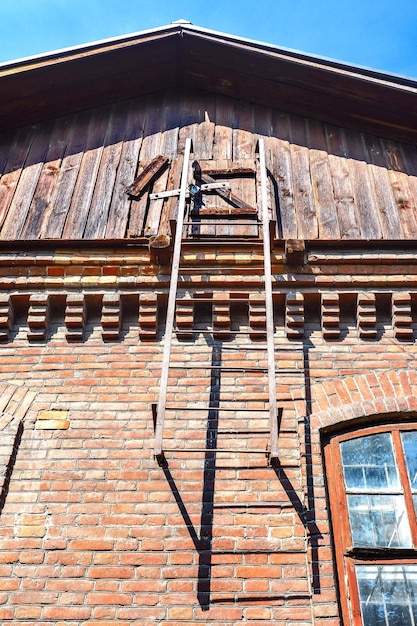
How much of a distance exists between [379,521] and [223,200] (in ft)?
10.8

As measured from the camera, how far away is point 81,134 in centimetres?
695

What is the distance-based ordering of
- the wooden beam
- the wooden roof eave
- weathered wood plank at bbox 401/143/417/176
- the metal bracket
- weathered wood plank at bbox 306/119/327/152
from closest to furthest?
the metal bracket
the wooden beam
weathered wood plank at bbox 401/143/417/176
weathered wood plank at bbox 306/119/327/152
the wooden roof eave

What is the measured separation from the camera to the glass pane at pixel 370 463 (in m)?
4.36

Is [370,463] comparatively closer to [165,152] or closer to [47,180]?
[165,152]

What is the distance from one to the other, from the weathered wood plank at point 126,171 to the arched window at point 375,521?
2763 millimetres

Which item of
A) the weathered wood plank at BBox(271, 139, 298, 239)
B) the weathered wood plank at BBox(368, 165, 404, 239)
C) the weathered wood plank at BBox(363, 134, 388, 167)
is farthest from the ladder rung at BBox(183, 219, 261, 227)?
the weathered wood plank at BBox(363, 134, 388, 167)

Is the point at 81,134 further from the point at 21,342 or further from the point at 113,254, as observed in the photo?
the point at 21,342

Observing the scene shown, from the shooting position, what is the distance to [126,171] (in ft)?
20.9

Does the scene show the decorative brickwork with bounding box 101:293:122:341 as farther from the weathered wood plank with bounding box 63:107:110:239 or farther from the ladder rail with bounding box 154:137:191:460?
the weathered wood plank with bounding box 63:107:110:239

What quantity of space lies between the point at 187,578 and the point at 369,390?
194 centimetres

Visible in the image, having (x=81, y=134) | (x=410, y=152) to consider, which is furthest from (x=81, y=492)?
(x=410, y=152)

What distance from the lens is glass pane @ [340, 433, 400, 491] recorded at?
436 centimetres

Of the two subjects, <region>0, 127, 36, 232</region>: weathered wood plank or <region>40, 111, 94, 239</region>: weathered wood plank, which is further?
<region>0, 127, 36, 232</region>: weathered wood plank

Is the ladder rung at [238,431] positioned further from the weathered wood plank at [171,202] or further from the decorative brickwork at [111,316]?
the weathered wood plank at [171,202]
